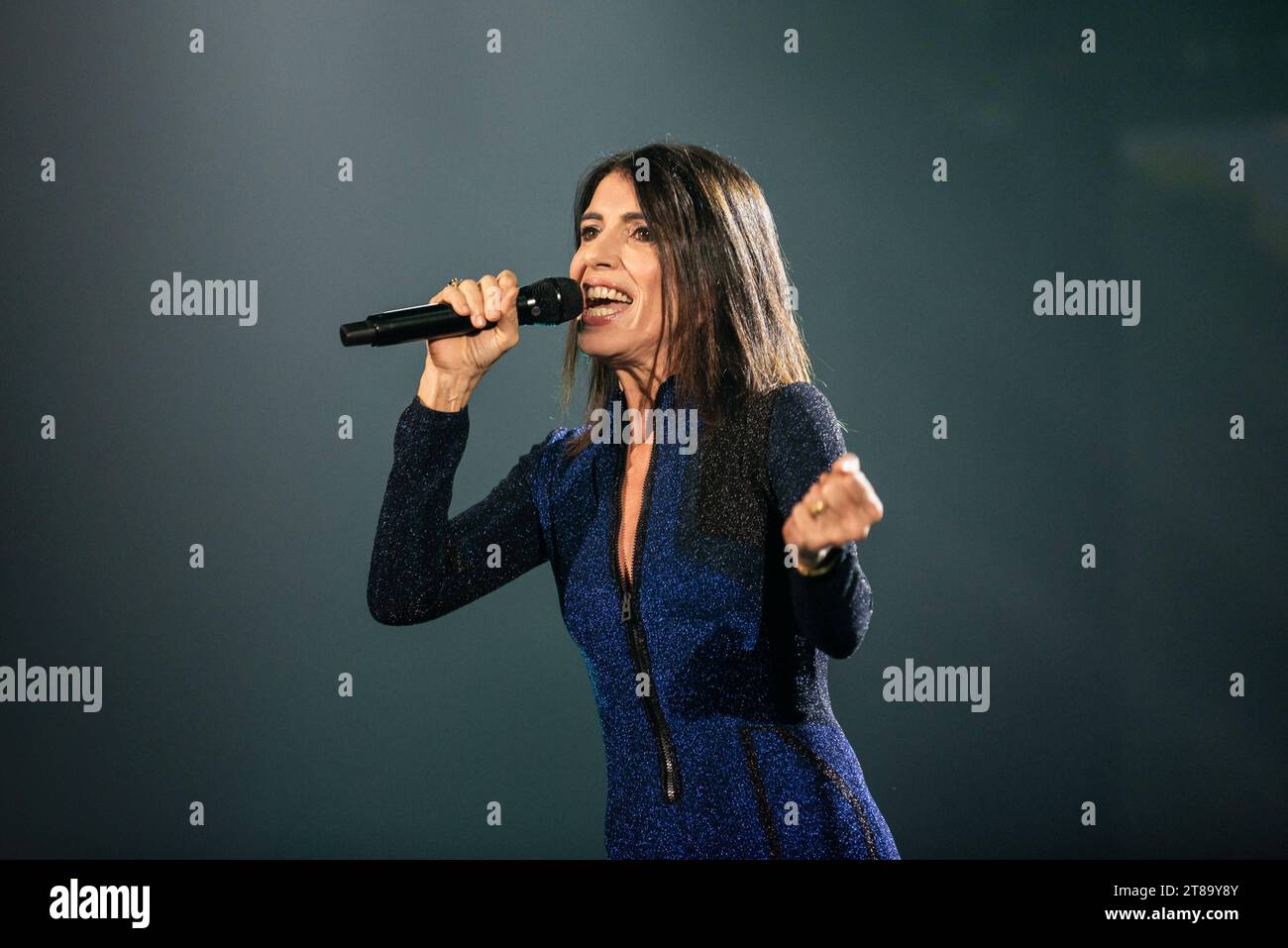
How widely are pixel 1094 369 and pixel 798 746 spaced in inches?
72.6

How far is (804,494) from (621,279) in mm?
398

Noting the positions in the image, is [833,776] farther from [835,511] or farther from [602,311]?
[602,311]

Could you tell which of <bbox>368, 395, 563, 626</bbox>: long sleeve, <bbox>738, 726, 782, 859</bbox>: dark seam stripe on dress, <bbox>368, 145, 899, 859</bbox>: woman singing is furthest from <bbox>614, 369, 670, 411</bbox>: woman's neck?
<bbox>738, 726, 782, 859</bbox>: dark seam stripe on dress

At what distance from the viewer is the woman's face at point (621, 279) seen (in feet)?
4.50

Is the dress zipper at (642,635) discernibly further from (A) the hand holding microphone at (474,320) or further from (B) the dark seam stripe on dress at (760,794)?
(A) the hand holding microphone at (474,320)

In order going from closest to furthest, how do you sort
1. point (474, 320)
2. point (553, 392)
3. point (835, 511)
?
point (835, 511) < point (474, 320) < point (553, 392)

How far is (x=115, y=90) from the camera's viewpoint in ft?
8.56

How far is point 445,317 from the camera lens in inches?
52.6

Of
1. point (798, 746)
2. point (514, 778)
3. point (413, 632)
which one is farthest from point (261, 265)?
point (798, 746)

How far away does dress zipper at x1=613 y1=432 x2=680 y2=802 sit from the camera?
119cm

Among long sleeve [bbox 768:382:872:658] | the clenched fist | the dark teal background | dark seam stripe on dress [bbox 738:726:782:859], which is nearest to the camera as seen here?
the clenched fist

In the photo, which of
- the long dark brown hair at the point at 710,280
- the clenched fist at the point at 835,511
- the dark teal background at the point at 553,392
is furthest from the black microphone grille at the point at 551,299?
the dark teal background at the point at 553,392

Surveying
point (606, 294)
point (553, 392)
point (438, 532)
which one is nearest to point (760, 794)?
point (438, 532)

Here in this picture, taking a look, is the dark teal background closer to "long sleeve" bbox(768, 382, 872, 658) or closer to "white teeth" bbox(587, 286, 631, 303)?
"white teeth" bbox(587, 286, 631, 303)
